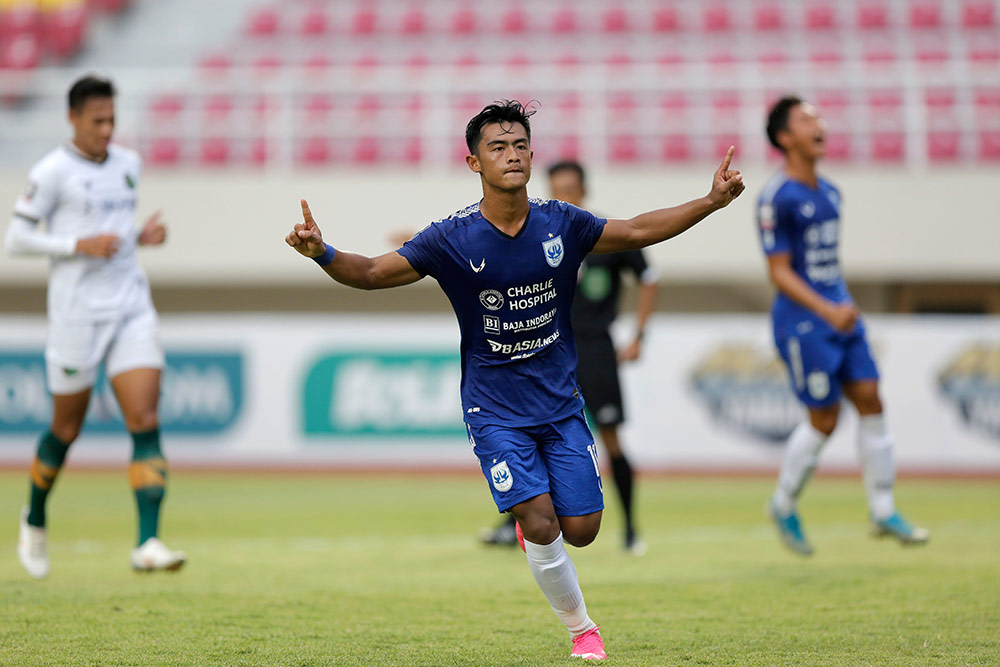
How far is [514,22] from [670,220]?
15962 mm

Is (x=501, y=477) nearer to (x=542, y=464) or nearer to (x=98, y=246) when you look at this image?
(x=542, y=464)

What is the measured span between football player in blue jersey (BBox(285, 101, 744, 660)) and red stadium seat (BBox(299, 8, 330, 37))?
16373 millimetres

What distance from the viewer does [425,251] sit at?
4.65 metres

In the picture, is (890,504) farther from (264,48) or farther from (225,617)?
(264,48)

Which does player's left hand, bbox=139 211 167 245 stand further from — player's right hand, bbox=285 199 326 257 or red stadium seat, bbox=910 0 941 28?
red stadium seat, bbox=910 0 941 28

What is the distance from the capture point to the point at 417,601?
5.90 metres

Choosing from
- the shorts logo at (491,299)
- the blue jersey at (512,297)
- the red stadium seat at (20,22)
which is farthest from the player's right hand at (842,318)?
the red stadium seat at (20,22)

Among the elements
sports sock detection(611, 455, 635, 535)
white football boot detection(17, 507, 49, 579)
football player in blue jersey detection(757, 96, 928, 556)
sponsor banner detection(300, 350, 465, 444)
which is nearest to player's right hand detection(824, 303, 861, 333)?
football player in blue jersey detection(757, 96, 928, 556)

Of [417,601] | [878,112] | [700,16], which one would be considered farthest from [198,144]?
[417,601]

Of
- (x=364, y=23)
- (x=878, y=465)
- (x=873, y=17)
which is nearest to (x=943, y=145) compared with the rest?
(x=873, y=17)

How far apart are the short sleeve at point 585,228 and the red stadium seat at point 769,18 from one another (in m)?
15.7

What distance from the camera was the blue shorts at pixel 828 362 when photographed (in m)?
6.93

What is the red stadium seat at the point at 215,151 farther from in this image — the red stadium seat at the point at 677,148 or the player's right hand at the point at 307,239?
the player's right hand at the point at 307,239

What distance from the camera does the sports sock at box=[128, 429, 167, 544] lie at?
254 inches
